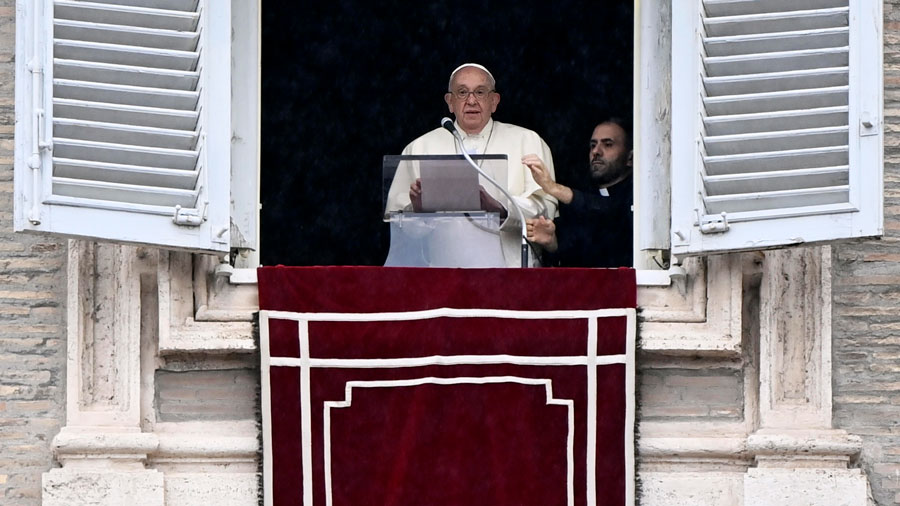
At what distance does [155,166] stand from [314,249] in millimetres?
2611

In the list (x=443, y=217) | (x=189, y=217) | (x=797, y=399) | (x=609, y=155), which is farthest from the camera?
(x=609, y=155)

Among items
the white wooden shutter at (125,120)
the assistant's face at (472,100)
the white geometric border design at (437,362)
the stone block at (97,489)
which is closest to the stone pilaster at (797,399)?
the white geometric border design at (437,362)

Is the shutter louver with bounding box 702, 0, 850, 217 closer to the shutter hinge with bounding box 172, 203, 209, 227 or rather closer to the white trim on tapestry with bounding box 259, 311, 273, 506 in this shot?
the white trim on tapestry with bounding box 259, 311, 273, 506

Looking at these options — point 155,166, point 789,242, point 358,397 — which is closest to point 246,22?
point 155,166

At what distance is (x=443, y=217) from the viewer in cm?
862

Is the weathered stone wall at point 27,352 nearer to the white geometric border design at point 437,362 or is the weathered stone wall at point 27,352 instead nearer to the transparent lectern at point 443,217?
the white geometric border design at point 437,362

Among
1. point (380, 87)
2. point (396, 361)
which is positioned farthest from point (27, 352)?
point (380, 87)

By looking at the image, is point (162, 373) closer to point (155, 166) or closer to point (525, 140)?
point (155, 166)

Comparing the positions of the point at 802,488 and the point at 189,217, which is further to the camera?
the point at 802,488

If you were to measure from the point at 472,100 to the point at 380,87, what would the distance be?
1.60 metres

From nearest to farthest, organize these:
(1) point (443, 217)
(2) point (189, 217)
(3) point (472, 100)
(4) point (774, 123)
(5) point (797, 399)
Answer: (2) point (189, 217), (4) point (774, 123), (5) point (797, 399), (1) point (443, 217), (3) point (472, 100)

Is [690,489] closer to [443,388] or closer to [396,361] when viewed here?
[443,388]

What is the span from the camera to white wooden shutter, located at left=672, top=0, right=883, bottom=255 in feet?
26.9

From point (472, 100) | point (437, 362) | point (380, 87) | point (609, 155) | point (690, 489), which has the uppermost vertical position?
point (380, 87)
